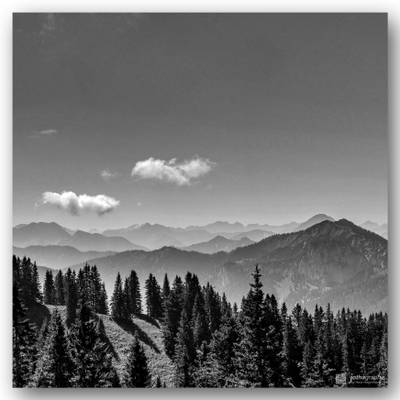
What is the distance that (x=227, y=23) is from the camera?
10859mm

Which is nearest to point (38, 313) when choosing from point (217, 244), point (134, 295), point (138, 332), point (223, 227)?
point (138, 332)

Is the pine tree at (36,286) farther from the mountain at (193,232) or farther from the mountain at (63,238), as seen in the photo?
the mountain at (193,232)

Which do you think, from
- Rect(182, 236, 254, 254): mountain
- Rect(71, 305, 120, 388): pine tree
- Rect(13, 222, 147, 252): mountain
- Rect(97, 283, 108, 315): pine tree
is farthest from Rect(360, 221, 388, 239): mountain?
Rect(97, 283, 108, 315): pine tree

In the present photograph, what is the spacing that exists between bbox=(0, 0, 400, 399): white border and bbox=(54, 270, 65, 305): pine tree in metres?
2.83

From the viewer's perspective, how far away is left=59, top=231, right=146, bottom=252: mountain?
460 inches

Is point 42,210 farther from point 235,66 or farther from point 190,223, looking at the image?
point 235,66

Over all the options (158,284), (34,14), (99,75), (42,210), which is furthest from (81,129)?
(158,284)

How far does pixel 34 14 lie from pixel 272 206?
7408 mm

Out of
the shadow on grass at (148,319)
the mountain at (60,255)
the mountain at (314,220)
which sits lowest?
the shadow on grass at (148,319)

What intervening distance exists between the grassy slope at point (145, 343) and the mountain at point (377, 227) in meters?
6.01

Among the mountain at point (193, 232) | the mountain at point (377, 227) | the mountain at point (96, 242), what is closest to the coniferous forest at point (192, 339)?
the mountain at point (96, 242)

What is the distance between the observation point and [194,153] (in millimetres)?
11359

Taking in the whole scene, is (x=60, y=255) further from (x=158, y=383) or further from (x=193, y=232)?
(x=158, y=383)

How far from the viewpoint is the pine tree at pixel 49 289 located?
1327 cm
